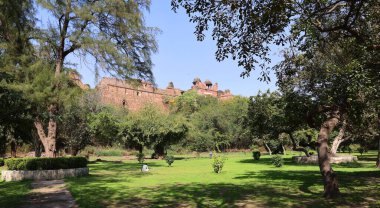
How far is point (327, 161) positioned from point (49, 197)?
8914 millimetres

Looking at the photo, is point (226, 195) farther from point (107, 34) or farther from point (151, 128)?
point (151, 128)

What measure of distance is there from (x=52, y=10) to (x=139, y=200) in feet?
45.1

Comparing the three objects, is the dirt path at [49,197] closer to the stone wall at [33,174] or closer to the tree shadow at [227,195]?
the tree shadow at [227,195]

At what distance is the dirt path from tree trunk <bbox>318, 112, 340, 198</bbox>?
24.2ft

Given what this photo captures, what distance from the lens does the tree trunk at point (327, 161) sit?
37.3 ft

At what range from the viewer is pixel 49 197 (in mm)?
12086

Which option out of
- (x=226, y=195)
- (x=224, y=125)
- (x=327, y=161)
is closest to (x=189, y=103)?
(x=224, y=125)

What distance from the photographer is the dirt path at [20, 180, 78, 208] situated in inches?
409

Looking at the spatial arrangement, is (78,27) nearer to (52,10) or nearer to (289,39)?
(52,10)

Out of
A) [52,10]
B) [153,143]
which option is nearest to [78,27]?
[52,10]

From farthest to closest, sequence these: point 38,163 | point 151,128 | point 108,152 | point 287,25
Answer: point 108,152 < point 151,128 < point 38,163 < point 287,25

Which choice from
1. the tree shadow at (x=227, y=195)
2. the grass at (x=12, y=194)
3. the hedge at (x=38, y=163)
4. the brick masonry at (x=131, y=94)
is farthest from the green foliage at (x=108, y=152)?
the tree shadow at (x=227, y=195)

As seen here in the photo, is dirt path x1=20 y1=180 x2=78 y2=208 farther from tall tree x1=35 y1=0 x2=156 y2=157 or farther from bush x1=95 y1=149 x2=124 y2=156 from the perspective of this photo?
bush x1=95 y1=149 x2=124 y2=156

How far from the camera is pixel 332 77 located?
12562 mm
